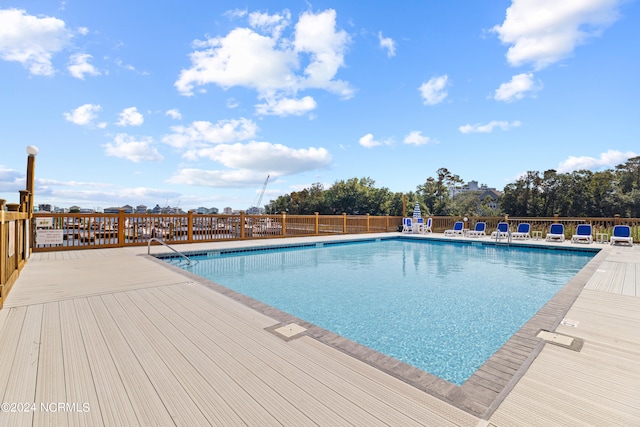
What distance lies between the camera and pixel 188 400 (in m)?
1.59

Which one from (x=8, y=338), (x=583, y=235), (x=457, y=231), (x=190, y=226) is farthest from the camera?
(x=457, y=231)

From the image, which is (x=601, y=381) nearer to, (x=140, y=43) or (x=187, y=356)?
(x=187, y=356)

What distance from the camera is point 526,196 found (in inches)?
963

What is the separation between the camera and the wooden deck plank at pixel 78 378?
144 centimetres

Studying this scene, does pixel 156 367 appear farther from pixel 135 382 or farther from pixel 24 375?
pixel 24 375

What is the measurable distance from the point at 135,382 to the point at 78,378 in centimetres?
37

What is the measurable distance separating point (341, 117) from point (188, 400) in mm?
16630

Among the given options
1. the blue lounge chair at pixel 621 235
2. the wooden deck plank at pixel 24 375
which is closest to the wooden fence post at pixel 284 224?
the wooden deck plank at pixel 24 375

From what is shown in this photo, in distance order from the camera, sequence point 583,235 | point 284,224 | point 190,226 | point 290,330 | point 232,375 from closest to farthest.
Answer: point 232,375 → point 290,330 → point 190,226 → point 583,235 → point 284,224

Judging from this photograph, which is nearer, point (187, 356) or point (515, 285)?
point (187, 356)

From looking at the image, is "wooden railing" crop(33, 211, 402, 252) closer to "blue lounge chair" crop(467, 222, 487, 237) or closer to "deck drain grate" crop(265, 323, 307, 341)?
"blue lounge chair" crop(467, 222, 487, 237)

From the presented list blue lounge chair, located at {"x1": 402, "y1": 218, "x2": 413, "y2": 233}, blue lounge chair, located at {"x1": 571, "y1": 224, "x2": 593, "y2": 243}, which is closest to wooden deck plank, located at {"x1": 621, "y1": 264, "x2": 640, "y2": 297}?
blue lounge chair, located at {"x1": 571, "y1": 224, "x2": 593, "y2": 243}

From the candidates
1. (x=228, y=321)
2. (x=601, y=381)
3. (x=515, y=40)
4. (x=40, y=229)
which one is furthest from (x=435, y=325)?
(x=515, y=40)

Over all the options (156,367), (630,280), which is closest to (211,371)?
(156,367)
